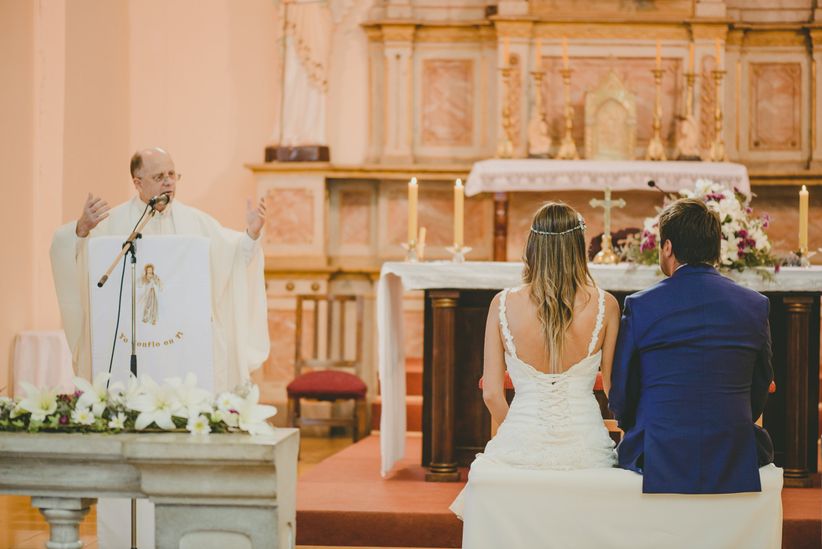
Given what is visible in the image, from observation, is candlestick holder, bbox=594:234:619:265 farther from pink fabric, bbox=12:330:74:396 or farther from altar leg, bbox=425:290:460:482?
pink fabric, bbox=12:330:74:396

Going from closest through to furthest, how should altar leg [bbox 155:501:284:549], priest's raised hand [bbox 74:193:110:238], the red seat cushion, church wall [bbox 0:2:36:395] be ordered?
altar leg [bbox 155:501:284:549] < priest's raised hand [bbox 74:193:110:238] < the red seat cushion < church wall [bbox 0:2:36:395]

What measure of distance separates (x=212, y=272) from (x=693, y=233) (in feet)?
7.66

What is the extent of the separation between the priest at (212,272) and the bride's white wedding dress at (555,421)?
1.62 meters

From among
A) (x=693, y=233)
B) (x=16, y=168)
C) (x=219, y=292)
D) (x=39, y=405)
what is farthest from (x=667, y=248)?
(x=16, y=168)

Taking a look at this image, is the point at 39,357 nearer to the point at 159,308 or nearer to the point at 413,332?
the point at 413,332

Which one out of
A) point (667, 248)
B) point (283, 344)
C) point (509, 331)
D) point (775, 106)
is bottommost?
point (283, 344)

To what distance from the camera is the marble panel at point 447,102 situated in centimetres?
965

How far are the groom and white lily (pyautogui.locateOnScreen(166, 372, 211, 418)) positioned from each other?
1.26 meters

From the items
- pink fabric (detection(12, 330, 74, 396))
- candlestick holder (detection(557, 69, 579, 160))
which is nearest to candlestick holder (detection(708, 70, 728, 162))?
candlestick holder (detection(557, 69, 579, 160))

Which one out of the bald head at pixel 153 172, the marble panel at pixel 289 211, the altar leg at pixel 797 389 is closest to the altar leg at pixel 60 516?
the bald head at pixel 153 172

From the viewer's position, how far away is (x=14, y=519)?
→ 5.87 meters

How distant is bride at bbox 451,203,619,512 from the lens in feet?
11.7

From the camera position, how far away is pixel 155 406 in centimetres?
324

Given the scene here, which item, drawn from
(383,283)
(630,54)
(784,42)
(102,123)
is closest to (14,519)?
(383,283)
